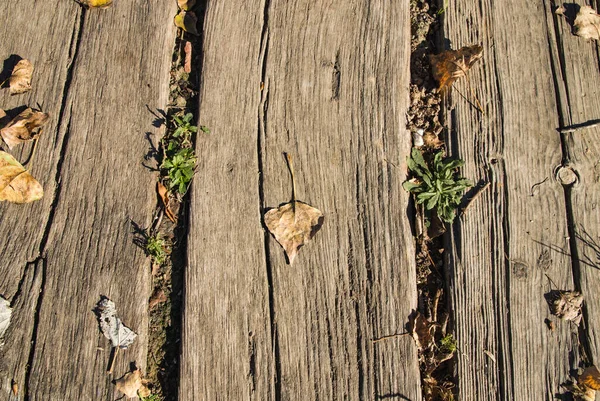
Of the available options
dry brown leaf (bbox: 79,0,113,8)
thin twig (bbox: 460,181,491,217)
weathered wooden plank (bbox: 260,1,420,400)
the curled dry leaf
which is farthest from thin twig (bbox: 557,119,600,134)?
the curled dry leaf

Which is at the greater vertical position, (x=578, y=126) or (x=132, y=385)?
(x=578, y=126)

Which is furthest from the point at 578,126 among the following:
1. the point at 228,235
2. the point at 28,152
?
the point at 28,152

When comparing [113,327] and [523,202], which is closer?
[113,327]

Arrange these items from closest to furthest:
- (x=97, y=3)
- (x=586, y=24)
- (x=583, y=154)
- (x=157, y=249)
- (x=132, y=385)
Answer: (x=132, y=385) < (x=157, y=249) < (x=583, y=154) < (x=586, y=24) < (x=97, y=3)

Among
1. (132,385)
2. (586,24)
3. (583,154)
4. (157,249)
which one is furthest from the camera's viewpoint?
(586,24)

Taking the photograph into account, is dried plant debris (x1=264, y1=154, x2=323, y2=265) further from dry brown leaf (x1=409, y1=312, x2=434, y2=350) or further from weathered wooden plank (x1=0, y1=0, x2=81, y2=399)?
weathered wooden plank (x1=0, y1=0, x2=81, y2=399)

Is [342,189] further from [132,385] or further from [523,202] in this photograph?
[132,385]
